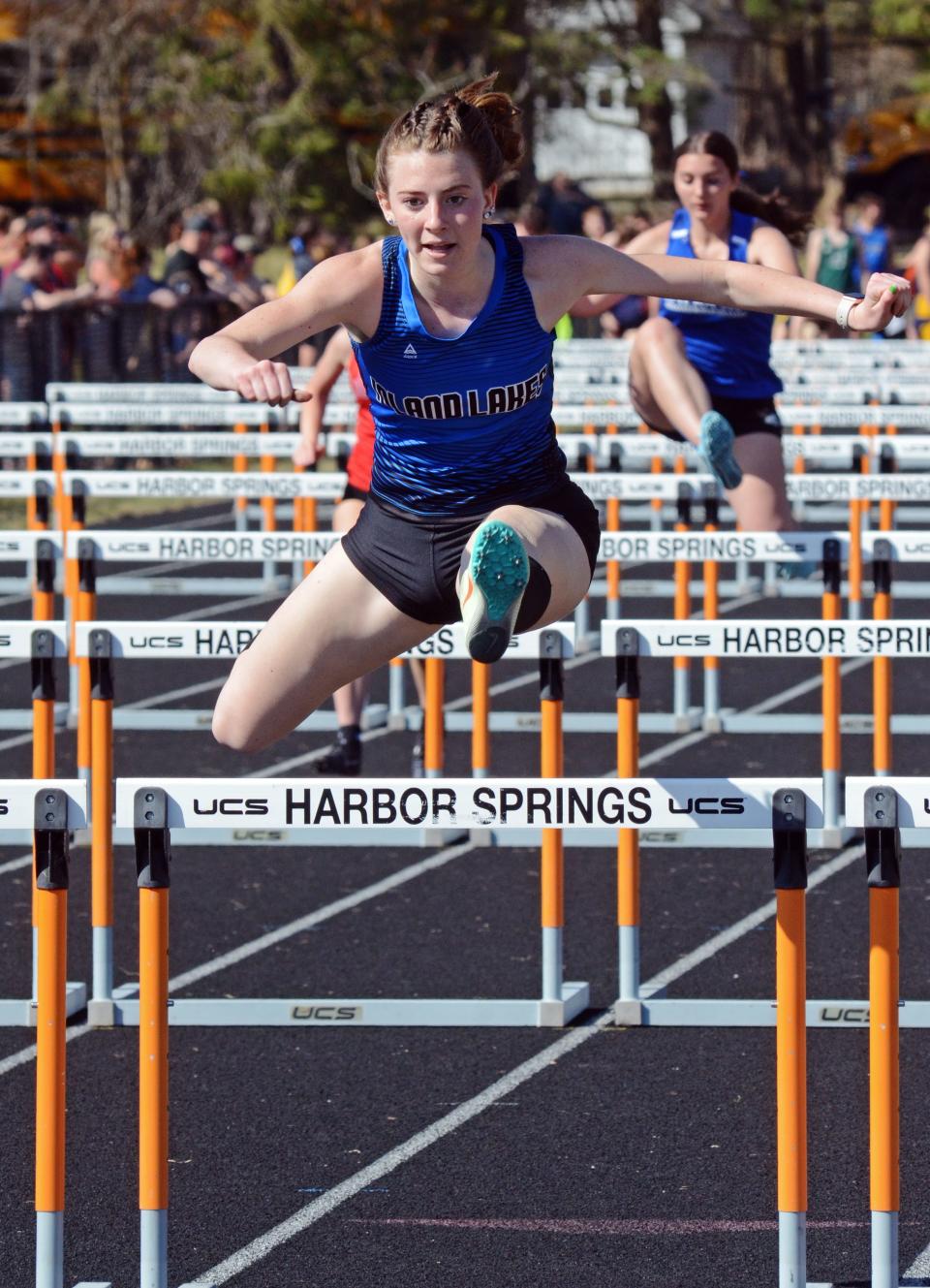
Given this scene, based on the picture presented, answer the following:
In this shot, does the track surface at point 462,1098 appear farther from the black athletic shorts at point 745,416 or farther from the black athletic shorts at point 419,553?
the black athletic shorts at point 745,416

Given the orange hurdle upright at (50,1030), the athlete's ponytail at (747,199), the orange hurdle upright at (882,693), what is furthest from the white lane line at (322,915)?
the athlete's ponytail at (747,199)

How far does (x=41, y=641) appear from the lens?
5.04 metres

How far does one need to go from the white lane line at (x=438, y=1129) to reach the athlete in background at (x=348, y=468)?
164cm

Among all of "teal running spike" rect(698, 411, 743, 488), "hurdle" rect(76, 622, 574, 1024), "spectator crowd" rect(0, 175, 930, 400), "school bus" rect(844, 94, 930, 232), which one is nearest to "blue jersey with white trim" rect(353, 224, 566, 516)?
"hurdle" rect(76, 622, 574, 1024)

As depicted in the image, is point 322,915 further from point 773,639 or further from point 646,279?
point 646,279

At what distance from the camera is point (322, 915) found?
21.9ft

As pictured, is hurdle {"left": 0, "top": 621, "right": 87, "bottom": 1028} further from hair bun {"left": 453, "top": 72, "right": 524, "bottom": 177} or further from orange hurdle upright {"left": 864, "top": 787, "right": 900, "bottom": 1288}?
orange hurdle upright {"left": 864, "top": 787, "right": 900, "bottom": 1288}

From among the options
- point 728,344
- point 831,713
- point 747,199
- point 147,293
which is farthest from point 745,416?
point 147,293

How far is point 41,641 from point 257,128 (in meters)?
25.5

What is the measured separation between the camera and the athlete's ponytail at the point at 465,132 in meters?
4.27

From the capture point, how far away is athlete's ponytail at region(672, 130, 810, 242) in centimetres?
771

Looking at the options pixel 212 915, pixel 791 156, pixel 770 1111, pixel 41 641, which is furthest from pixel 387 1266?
pixel 791 156

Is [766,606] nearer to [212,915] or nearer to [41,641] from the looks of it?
[212,915]

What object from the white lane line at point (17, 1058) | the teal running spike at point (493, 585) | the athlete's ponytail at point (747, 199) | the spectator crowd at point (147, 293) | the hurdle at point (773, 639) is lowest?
the white lane line at point (17, 1058)
